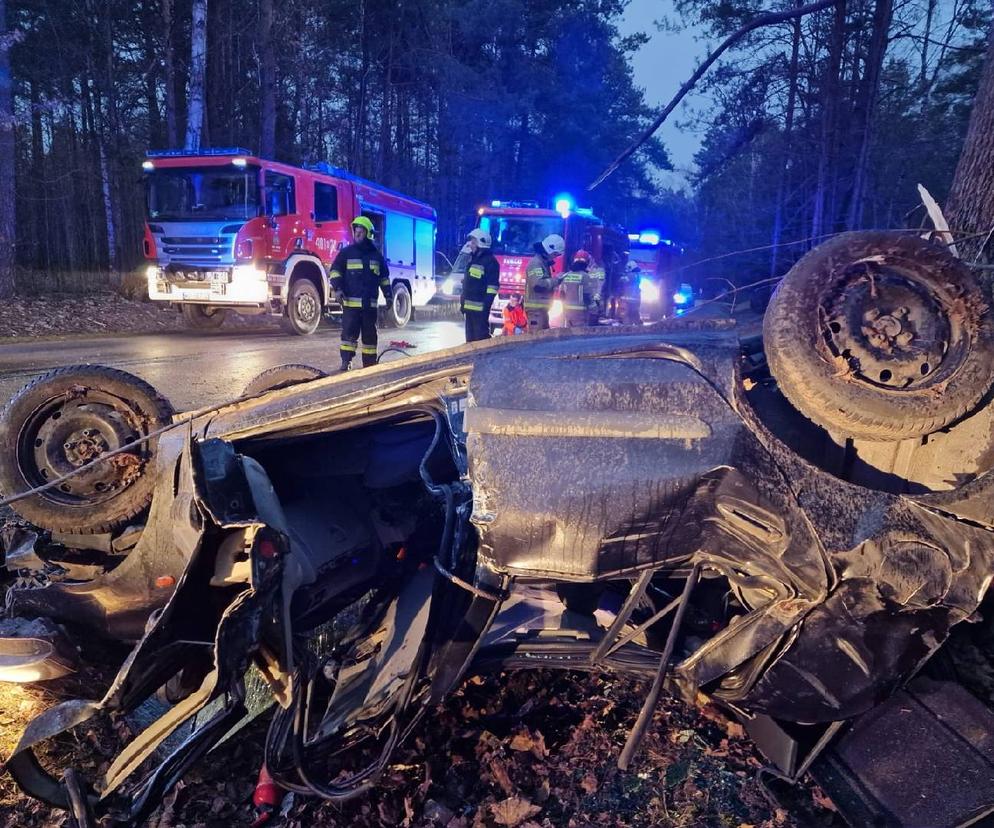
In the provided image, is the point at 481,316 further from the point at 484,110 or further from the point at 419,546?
the point at 484,110

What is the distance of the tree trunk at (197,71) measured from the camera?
15062 mm

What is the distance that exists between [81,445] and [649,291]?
49.3ft

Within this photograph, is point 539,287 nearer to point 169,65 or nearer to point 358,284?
point 358,284

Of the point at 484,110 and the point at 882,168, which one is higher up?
the point at 484,110

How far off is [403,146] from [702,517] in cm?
2782

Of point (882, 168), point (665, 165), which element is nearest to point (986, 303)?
point (882, 168)

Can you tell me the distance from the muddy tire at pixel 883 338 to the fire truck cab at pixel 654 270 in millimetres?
13941

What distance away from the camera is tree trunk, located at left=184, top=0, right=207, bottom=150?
15.1 m

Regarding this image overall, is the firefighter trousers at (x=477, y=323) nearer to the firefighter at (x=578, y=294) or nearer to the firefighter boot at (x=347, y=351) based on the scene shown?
the firefighter at (x=578, y=294)

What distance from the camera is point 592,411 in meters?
1.81

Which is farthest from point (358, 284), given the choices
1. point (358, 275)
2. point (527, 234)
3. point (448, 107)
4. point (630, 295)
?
point (448, 107)

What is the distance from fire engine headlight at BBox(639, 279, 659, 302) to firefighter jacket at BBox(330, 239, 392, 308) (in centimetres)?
1004

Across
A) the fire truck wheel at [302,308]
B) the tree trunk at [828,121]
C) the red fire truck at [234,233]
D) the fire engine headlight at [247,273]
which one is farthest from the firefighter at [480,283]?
the tree trunk at [828,121]

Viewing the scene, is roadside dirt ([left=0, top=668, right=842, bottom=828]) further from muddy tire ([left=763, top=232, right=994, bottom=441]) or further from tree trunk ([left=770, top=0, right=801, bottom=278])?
tree trunk ([left=770, top=0, right=801, bottom=278])
